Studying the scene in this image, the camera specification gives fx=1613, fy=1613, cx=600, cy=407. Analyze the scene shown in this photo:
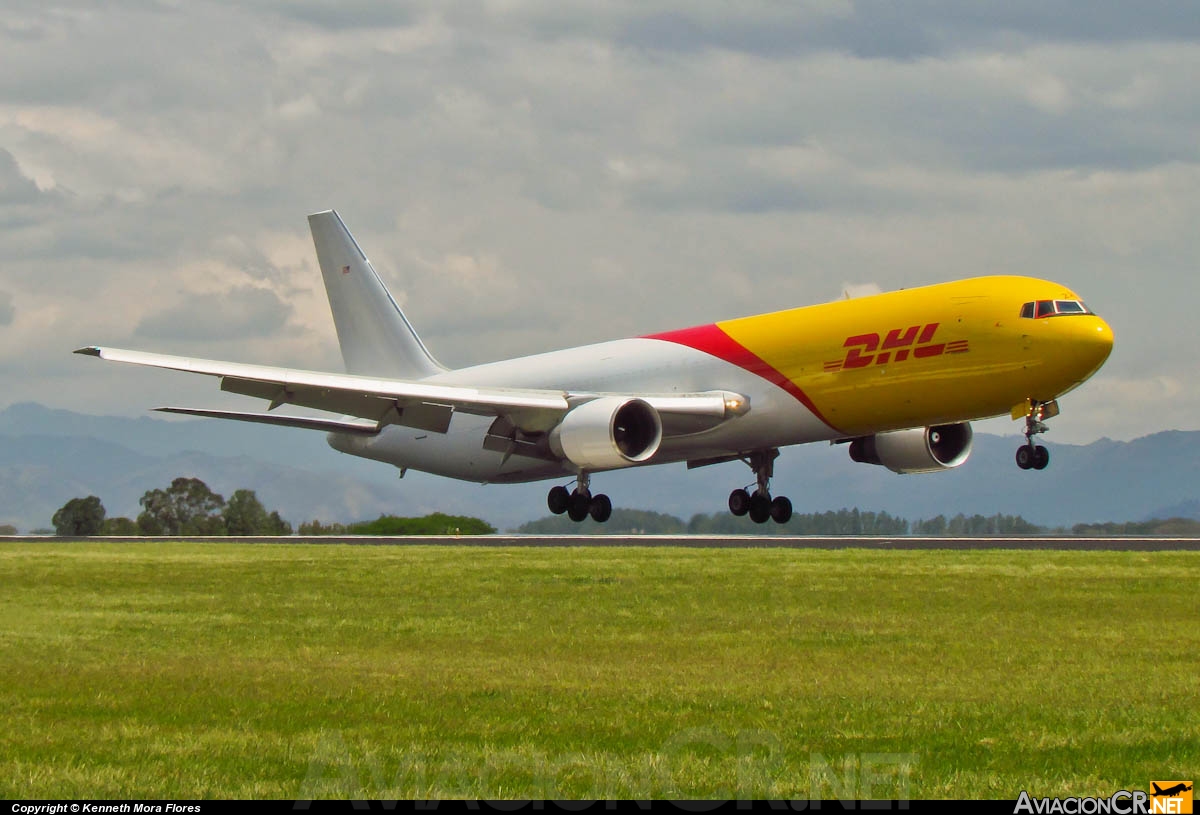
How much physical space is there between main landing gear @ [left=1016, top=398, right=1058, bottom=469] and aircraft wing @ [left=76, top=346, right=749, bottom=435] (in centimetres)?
724

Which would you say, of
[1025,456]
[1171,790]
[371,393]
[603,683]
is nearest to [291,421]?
[371,393]

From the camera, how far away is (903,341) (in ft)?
123

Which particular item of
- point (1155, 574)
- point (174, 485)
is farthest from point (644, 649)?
point (174, 485)

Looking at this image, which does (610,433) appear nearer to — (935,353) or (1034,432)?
(935,353)

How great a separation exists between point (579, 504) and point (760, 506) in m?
6.49

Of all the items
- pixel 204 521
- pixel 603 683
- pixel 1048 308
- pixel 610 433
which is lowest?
pixel 603 683

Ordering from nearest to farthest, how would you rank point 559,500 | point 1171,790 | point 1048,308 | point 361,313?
1. point 1171,790
2. point 1048,308
3. point 559,500
4. point 361,313

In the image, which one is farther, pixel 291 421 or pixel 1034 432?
pixel 291 421

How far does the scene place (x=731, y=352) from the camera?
41500 millimetres

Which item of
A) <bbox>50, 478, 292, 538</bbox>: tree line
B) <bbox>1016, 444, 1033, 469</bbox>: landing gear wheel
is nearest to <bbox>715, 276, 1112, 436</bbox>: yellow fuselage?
<bbox>1016, 444, 1033, 469</bbox>: landing gear wheel

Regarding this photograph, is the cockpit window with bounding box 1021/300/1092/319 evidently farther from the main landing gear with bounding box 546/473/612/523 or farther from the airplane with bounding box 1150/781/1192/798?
the airplane with bounding box 1150/781/1192/798

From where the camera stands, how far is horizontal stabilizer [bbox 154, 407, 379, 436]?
46188 millimetres

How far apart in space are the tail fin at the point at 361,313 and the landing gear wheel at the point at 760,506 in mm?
13419

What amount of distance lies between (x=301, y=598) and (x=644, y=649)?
12.3m
